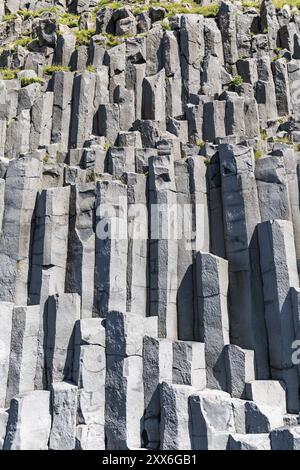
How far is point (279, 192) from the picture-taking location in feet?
36.4

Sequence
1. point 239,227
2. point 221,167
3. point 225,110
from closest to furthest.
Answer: point 239,227, point 221,167, point 225,110

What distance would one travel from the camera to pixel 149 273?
10781 mm

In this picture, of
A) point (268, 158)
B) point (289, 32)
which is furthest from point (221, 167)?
point (289, 32)

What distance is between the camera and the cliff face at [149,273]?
8.70 m

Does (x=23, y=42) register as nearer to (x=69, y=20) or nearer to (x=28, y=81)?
(x=69, y=20)

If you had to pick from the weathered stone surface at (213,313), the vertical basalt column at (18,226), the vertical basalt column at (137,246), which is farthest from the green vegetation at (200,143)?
the vertical basalt column at (18,226)

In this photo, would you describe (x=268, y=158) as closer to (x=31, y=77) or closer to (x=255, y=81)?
(x=255, y=81)

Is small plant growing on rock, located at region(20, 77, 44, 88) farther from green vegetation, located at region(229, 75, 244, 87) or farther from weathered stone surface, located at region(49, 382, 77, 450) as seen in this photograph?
weathered stone surface, located at region(49, 382, 77, 450)

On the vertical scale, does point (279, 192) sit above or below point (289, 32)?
below

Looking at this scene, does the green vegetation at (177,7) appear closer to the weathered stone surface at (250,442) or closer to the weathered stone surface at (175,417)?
the weathered stone surface at (175,417)

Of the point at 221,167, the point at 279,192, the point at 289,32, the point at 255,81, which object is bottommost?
the point at 279,192

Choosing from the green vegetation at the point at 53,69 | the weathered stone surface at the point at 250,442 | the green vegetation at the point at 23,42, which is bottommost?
the weathered stone surface at the point at 250,442

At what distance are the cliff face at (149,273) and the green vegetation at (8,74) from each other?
2070 mm

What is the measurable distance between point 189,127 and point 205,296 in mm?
6103
